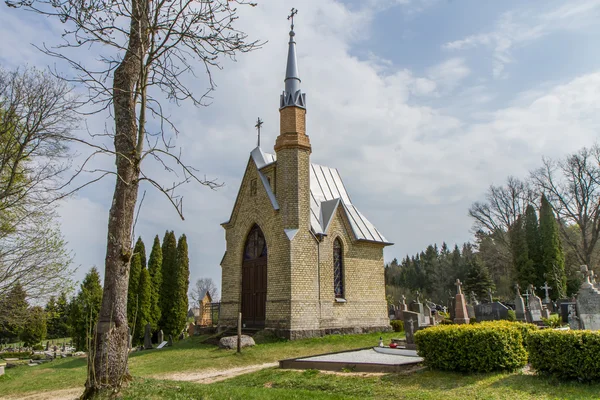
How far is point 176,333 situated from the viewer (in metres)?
29.6

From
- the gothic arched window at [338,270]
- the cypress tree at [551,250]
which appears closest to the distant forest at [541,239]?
the cypress tree at [551,250]

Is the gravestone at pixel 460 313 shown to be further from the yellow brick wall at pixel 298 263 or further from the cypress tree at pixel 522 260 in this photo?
the cypress tree at pixel 522 260

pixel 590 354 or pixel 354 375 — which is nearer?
pixel 590 354

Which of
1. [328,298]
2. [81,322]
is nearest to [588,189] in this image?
[328,298]

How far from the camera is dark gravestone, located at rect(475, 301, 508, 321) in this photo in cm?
1897

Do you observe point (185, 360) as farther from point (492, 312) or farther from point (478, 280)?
point (478, 280)

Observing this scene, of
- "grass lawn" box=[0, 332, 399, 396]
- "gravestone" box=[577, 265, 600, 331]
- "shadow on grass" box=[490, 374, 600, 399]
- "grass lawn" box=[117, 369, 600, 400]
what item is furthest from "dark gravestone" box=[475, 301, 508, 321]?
"shadow on grass" box=[490, 374, 600, 399]

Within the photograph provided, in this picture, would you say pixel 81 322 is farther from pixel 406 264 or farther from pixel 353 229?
pixel 406 264

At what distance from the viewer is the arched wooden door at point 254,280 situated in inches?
789

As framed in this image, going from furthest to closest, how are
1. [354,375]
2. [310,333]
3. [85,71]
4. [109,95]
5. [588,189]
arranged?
[588,189]
[310,333]
[354,375]
[109,95]
[85,71]

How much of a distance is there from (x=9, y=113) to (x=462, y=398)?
52.6 feet

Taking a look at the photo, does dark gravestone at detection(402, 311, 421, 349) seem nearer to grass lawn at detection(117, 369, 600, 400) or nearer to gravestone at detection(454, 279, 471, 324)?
gravestone at detection(454, 279, 471, 324)

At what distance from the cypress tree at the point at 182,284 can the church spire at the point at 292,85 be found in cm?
1588

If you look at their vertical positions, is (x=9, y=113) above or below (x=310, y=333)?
above
